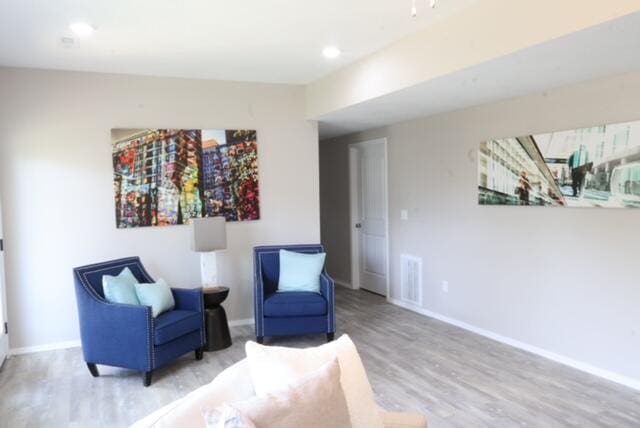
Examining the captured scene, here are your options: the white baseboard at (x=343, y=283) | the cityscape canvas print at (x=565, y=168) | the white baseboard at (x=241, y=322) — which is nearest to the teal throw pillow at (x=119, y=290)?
the white baseboard at (x=241, y=322)

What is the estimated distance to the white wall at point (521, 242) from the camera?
11.1ft

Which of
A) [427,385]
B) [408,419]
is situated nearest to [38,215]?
[427,385]

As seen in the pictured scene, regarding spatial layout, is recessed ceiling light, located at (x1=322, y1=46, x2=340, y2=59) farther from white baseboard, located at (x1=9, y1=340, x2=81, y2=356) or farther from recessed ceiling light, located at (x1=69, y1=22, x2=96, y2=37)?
white baseboard, located at (x1=9, y1=340, x2=81, y2=356)

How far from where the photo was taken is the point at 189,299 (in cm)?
397

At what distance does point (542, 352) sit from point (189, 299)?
2954 millimetres

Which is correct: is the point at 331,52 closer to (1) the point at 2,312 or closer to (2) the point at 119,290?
(2) the point at 119,290

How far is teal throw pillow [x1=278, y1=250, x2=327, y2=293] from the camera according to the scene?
173 inches

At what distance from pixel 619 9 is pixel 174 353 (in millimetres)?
3515

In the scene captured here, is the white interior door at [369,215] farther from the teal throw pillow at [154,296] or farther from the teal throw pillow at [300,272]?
the teal throw pillow at [154,296]

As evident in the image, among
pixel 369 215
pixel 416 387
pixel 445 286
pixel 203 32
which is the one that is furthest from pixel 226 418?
pixel 369 215

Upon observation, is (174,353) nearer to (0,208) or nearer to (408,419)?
(0,208)

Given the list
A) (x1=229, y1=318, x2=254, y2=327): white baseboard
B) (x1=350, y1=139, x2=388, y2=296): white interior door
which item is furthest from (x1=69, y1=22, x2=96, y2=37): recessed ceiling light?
(x1=350, y1=139, x2=388, y2=296): white interior door

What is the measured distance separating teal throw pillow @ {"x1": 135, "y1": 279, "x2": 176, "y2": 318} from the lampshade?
509 mm

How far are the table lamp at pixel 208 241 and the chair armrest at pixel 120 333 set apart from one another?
2.90ft
